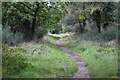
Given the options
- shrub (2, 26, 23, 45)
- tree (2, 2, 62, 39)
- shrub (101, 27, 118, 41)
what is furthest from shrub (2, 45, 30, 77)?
shrub (101, 27, 118, 41)

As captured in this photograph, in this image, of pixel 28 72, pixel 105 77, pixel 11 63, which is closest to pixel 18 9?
pixel 11 63

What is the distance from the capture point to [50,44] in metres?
19.6

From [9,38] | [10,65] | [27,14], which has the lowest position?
[10,65]

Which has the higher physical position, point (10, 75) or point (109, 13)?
point (109, 13)

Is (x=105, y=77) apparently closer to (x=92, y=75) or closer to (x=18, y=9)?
(x=92, y=75)

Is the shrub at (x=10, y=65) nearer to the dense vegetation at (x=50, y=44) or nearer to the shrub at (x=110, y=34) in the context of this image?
the dense vegetation at (x=50, y=44)

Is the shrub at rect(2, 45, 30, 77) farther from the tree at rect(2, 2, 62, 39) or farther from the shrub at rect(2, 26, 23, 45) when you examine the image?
the tree at rect(2, 2, 62, 39)

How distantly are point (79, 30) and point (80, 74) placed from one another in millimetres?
21264

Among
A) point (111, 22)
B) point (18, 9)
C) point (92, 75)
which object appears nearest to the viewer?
point (92, 75)

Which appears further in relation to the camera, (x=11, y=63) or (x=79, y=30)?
(x=79, y=30)

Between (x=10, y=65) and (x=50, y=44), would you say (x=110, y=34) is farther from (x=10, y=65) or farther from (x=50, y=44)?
(x=10, y=65)

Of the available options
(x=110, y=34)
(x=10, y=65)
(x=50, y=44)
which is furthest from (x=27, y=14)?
(x=110, y=34)

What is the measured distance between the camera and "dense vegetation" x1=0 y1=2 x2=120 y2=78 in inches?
313

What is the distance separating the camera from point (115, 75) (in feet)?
23.9
